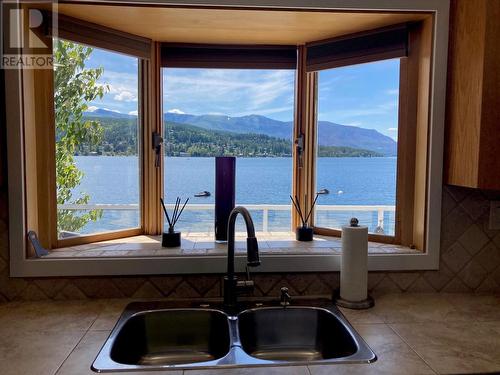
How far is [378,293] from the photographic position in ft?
5.32

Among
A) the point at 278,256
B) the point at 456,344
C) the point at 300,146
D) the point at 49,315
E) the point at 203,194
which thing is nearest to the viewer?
the point at 456,344

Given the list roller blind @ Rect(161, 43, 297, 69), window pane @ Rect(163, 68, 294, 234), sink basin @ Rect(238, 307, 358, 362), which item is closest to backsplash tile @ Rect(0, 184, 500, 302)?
sink basin @ Rect(238, 307, 358, 362)

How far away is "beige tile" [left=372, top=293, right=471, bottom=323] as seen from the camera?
1387 mm

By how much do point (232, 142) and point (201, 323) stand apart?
107 cm

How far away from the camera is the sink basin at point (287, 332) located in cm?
143

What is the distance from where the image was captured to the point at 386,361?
1.10 metres

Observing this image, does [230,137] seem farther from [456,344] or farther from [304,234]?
[456,344]

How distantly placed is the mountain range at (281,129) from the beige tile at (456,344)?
2.80 ft

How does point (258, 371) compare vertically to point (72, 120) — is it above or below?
below

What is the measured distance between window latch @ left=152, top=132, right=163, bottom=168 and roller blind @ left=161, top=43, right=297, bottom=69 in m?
0.38

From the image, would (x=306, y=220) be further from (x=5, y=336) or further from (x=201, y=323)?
(x=5, y=336)

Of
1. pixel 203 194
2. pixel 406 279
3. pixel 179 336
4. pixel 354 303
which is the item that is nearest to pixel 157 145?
pixel 203 194

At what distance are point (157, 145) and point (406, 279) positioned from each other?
1375mm

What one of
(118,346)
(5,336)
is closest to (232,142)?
(118,346)
